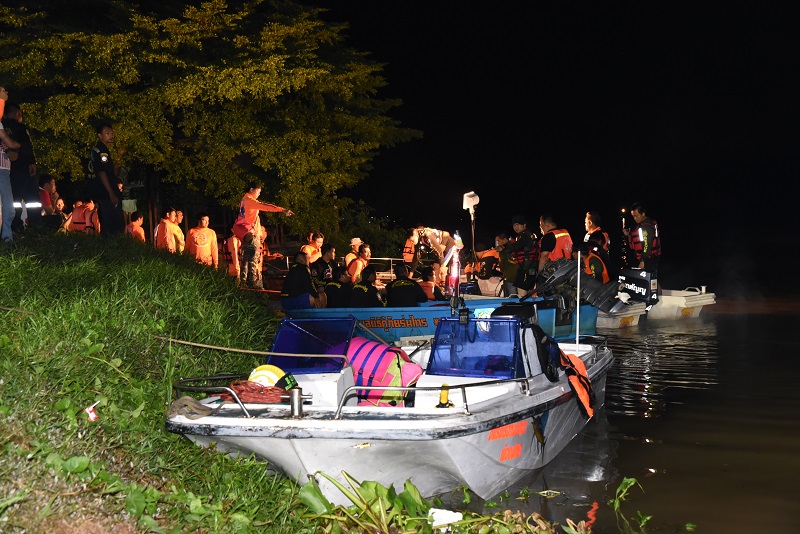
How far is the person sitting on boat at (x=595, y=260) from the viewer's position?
14461mm

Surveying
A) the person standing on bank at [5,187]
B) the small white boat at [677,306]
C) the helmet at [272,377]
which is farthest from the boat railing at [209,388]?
the small white boat at [677,306]

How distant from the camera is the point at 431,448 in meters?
6.40

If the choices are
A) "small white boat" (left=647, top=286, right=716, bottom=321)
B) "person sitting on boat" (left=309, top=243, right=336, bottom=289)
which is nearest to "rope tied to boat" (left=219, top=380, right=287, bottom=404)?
"person sitting on boat" (left=309, top=243, right=336, bottom=289)

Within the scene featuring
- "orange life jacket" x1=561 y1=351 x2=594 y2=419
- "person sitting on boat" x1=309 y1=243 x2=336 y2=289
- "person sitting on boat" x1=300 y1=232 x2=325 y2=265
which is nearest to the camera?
"orange life jacket" x1=561 y1=351 x2=594 y2=419

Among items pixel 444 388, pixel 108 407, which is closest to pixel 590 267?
pixel 444 388

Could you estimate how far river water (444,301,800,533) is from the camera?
7.02 meters

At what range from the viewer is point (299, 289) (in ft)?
45.8

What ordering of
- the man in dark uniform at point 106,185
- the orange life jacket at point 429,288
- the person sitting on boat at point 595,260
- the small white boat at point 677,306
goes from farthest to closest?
the small white boat at point 677,306, the orange life jacket at point 429,288, the person sitting on boat at point 595,260, the man in dark uniform at point 106,185

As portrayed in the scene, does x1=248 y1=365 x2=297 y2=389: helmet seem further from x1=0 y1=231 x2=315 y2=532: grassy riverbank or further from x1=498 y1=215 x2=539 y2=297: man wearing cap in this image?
x1=498 y1=215 x2=539 y2=297: man wearing cap

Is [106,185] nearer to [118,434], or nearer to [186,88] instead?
[118,434]

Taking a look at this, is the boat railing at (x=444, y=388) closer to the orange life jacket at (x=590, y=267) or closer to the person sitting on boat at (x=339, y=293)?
the person sitting on boat at (x=339, y=293)

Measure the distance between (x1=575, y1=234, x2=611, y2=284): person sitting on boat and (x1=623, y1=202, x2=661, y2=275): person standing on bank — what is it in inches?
57.1

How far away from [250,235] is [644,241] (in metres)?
7.50

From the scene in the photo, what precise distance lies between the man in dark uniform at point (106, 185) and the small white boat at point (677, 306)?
13.3m
